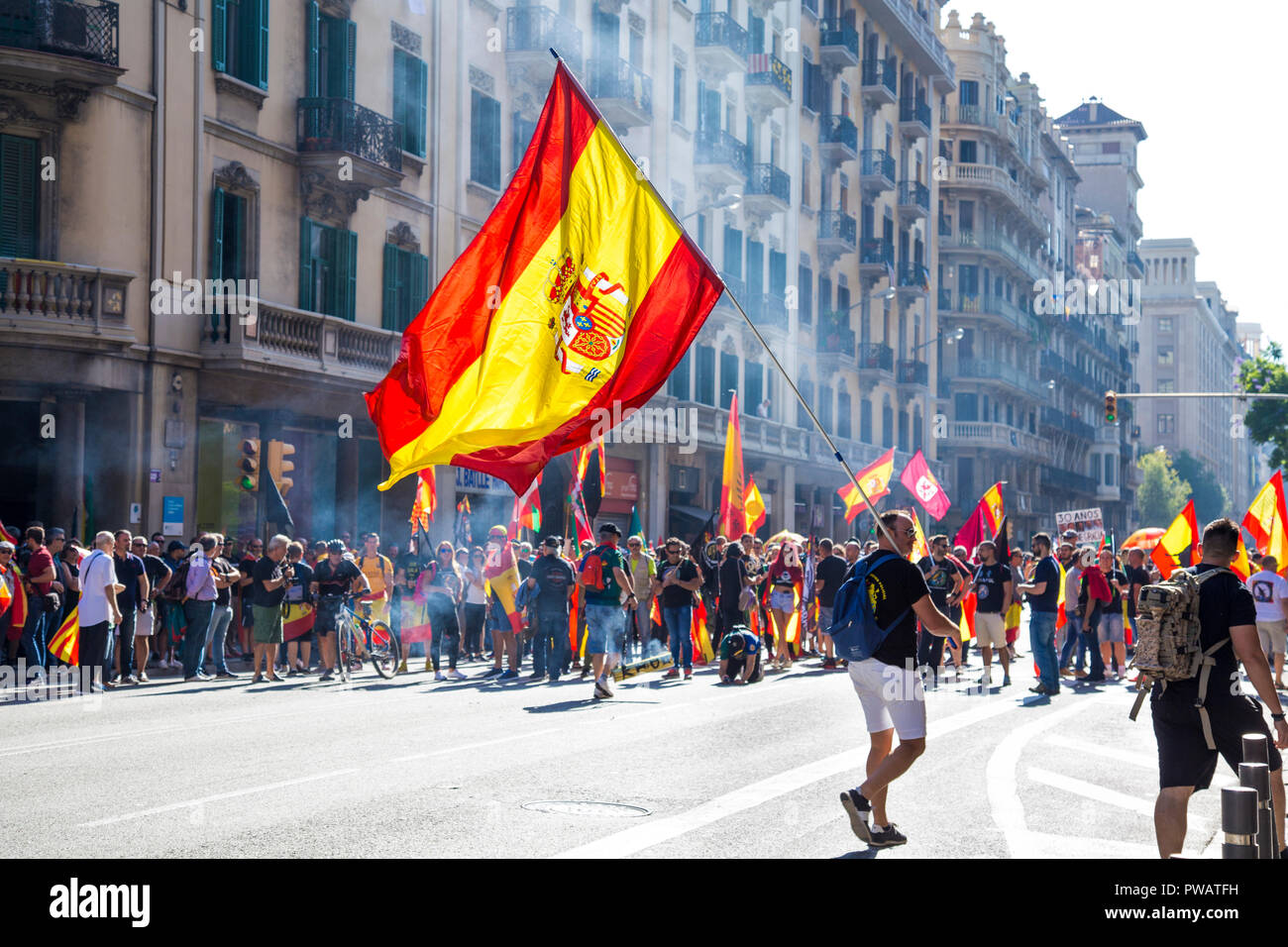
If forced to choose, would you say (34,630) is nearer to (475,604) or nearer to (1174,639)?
(475,604)

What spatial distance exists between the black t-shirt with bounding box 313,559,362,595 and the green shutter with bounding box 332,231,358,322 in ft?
28.8

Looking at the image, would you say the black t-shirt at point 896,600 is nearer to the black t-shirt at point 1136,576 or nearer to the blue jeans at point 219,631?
the blue jeans at point 219,631

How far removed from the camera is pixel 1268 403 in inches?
2584

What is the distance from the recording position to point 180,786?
9523 mm

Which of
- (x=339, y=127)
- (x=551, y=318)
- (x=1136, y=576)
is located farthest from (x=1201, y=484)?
(x=551, y=318)

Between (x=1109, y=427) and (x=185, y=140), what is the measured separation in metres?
85.6

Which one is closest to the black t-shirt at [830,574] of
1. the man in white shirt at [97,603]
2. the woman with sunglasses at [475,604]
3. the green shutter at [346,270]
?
the woman with sunglasses at [475,604]

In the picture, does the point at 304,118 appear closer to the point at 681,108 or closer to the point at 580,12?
the point at 580,12

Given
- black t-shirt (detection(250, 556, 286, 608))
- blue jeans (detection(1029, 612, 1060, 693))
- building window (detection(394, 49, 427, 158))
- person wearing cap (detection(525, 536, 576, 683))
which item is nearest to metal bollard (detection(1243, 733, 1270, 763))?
blue jeans (detection(1029, 612, 1060, 693))

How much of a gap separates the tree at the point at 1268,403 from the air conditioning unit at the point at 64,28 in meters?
52.2

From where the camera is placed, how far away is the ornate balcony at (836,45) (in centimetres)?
4988

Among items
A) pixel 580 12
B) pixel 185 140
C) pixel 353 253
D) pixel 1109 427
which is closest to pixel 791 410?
pixel 580 12

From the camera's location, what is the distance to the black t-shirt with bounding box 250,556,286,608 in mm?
18531
